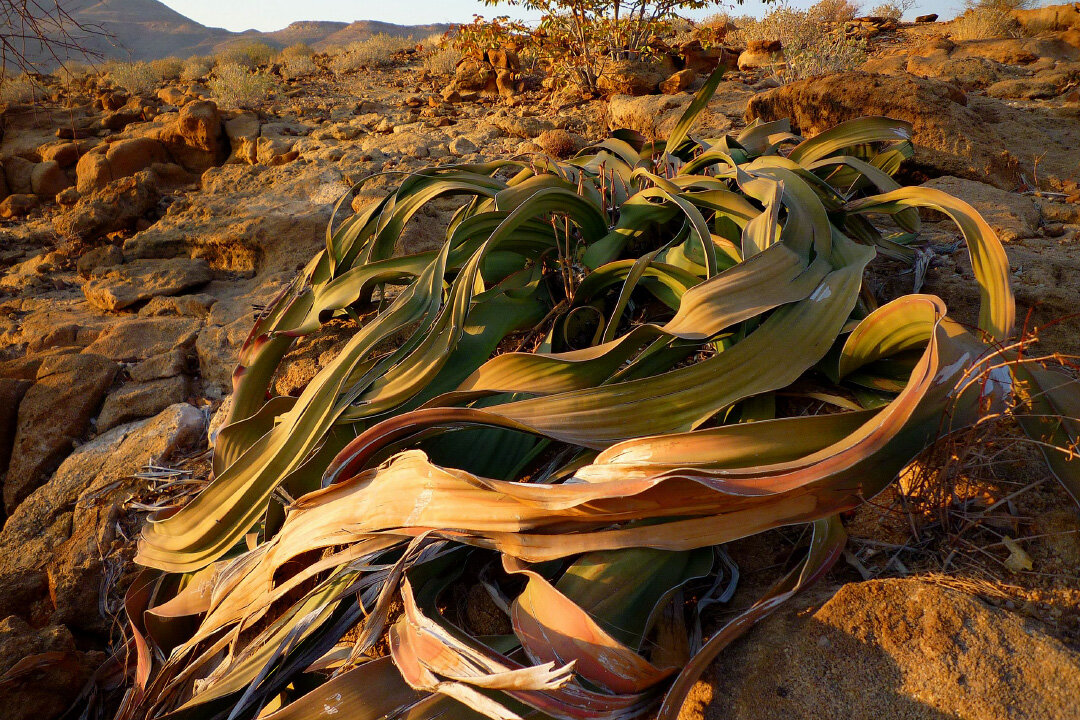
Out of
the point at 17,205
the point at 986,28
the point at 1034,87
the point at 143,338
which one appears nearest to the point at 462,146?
the point at 143,338

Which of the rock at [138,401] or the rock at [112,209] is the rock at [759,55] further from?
the rock at [138,401]

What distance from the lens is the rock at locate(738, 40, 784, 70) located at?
5.11m

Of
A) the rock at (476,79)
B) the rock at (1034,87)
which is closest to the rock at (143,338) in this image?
the rock at (476,79)

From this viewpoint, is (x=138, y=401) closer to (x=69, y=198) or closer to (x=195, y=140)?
(x=69, y=198)

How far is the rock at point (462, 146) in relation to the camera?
373cm

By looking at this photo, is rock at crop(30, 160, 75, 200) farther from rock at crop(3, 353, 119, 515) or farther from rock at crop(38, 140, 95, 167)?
rock at crop(3, 353, 119, 515)

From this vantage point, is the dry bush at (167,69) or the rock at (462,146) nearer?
the rock at (462,146)

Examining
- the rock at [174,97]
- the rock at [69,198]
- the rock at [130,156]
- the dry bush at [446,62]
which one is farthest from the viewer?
the dry bush at [446,62]

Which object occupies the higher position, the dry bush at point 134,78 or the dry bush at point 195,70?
the dry bush at point 195,70

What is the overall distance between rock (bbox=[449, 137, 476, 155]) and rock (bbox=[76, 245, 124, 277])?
181 centimetres

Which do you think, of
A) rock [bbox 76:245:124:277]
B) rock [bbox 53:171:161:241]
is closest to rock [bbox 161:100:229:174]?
rock [bbox 53:171:161:241]

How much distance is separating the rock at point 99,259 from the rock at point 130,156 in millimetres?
1340

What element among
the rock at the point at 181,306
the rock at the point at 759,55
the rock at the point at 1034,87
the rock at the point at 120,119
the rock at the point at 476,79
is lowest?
the rock at the point at 181,306

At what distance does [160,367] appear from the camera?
7.10 feet
